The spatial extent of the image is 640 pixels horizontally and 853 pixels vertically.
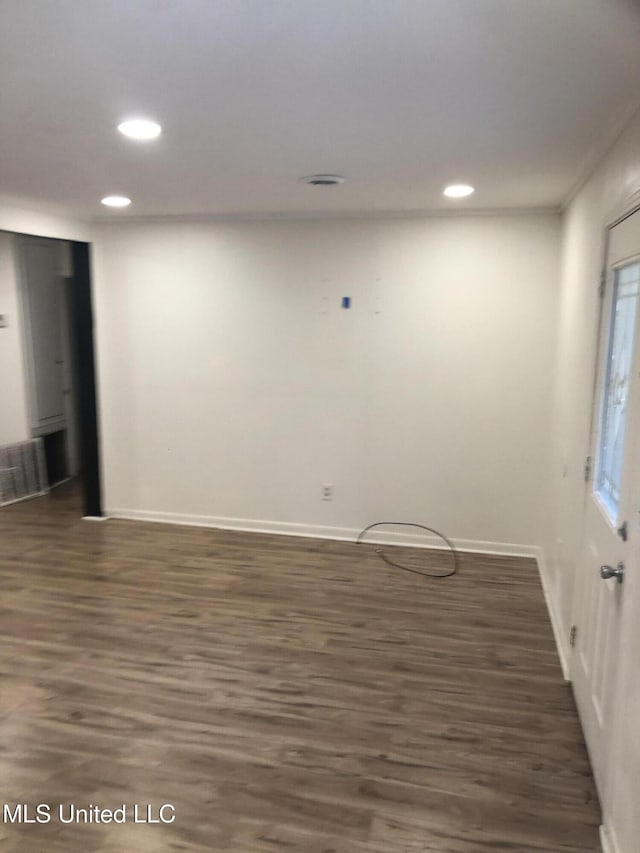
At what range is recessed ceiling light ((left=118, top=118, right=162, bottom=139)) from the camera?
223 cm

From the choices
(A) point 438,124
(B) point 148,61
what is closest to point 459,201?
(A) point 438,124

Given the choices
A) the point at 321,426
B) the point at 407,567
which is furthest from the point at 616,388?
the point at 321,426

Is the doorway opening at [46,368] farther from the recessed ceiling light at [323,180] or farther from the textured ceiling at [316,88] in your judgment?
the recessed ceiling light at [323,180]

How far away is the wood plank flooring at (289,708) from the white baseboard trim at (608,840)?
34 millimetres

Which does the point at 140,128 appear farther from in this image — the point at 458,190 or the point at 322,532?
→ the point at 322,532

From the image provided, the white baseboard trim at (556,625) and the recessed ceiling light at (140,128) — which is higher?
the recessed ceiling light at (140,128)

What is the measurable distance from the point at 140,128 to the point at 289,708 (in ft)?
7.83

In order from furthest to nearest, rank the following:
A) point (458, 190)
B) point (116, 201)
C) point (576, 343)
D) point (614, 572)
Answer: point (116, 201)
point (458, 190)
point (576, 343)
point (614, 572)

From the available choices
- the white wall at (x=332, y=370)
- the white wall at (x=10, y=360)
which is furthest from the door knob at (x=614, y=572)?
the white wall at (x=10, y=360)

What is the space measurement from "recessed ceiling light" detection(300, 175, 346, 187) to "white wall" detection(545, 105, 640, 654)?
1211 mm

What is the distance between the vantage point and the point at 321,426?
473 cm

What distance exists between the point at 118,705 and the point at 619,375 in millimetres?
2439

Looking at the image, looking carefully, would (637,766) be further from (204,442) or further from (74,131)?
(204,442)

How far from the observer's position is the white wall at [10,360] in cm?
567
